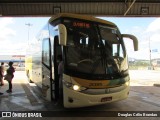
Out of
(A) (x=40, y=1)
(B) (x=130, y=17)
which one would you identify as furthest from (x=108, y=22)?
(B) (x=130, y=17)

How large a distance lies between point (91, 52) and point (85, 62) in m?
0.43

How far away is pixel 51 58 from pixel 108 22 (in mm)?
2317

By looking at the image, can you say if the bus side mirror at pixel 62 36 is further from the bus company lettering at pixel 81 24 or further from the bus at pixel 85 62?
the bus company lettering at pixel 81 24

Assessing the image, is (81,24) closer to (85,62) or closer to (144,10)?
(85,62)

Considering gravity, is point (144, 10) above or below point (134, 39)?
above

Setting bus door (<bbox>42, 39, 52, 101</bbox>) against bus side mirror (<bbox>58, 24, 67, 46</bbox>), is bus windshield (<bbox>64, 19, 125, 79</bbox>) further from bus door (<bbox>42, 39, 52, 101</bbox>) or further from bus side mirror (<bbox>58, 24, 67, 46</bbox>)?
bus door (<bbox>42, 39, 52, 101</bbox>)

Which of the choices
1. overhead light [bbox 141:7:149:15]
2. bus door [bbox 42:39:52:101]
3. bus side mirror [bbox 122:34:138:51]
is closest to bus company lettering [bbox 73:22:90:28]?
bus door [bbox 42:39:52:101]

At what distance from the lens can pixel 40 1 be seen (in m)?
14.3

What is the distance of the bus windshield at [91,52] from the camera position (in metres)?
7.70

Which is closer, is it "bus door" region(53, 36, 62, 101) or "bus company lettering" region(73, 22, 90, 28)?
"bus company lettering" region(73, 22, 90, 28)

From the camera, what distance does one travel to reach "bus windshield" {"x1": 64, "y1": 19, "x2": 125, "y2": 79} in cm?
770

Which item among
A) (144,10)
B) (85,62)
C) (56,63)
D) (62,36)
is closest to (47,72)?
(56,63)

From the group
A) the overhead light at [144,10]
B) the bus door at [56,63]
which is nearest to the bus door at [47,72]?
the bus door at [56,63]

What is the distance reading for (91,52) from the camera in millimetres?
8031
